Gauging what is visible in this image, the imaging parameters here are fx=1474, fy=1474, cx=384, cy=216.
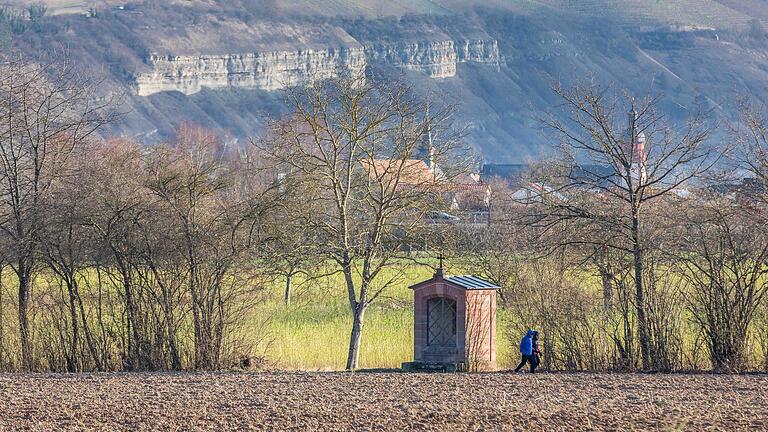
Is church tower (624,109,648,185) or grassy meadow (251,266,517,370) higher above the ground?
church tower (624,109,648,185)

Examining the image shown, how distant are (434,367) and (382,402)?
231 inches

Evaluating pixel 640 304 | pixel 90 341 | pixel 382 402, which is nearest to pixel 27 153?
pixel 90 341

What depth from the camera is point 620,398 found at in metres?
21.2

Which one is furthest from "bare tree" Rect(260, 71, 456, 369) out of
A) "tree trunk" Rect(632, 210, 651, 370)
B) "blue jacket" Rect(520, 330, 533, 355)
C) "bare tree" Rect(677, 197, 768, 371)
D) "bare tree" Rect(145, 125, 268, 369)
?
"bare tree" Rect(677, 197, 768, 371)

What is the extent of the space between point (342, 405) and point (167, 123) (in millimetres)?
163766

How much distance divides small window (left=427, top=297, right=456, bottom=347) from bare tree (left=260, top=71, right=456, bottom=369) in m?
1.97

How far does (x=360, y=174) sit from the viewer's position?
31.6 meters

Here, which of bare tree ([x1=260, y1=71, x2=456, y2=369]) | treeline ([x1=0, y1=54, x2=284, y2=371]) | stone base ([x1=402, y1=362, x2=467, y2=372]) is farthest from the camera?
bare tree ([x1=260, y1=71, x2=456, y2=369])

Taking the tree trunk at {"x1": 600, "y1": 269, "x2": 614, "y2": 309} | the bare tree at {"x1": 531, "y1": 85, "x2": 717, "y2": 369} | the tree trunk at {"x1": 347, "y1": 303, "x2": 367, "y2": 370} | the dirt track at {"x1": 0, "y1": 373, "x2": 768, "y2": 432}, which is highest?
the bare tree at {"x1": 531, "y1": 85, "x2": 717, "y2": 369}

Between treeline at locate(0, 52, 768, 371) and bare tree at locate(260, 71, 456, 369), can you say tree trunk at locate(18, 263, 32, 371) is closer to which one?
treeline at locate(0, 52, 768, 371)

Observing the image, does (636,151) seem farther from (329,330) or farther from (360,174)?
(329,330)

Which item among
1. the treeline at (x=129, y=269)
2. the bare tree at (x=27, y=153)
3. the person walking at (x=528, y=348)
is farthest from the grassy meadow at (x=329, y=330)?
the bare tree at (x=27, y=153)

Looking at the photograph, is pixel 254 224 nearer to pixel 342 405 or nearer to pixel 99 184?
pixel 99 184

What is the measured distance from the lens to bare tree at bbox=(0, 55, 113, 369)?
28.1 meters
